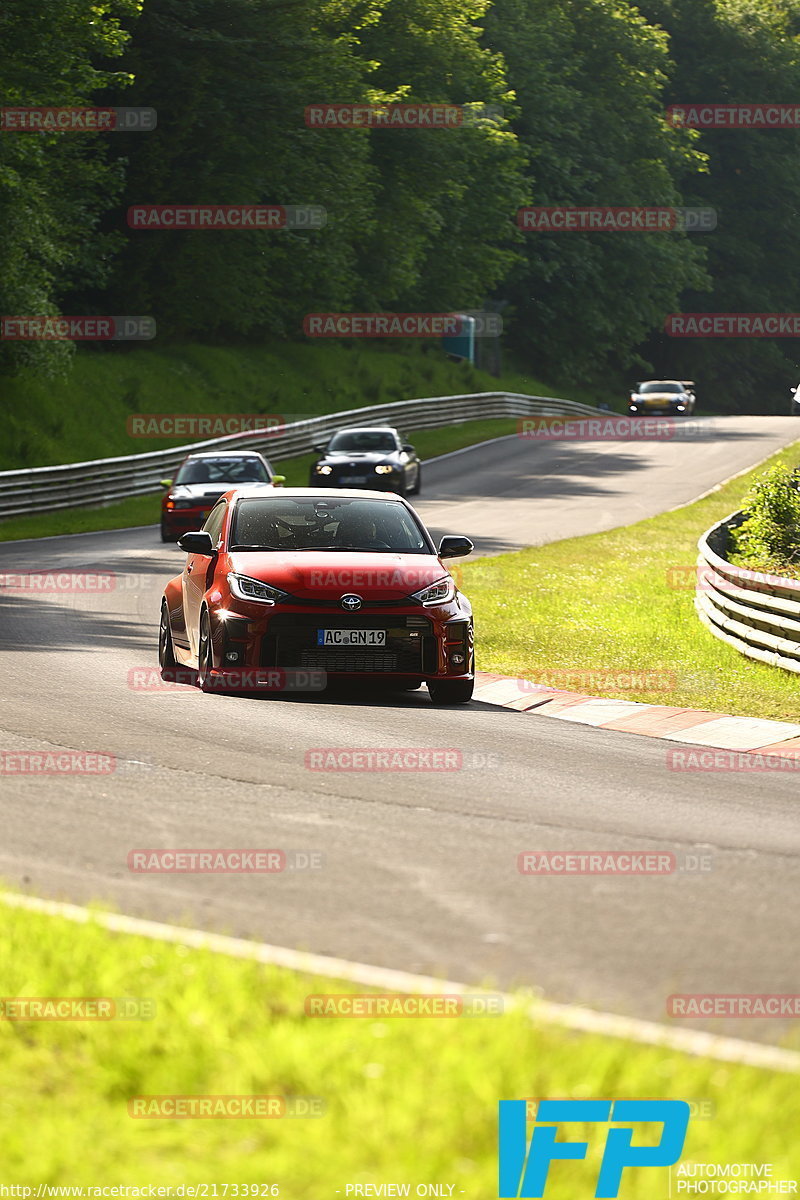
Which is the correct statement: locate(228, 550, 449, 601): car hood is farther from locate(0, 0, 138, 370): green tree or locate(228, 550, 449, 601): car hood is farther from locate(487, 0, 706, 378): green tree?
locate(487, 0, 706, 378): green tree

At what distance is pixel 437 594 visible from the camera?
12.8 meters

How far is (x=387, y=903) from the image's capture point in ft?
20.6

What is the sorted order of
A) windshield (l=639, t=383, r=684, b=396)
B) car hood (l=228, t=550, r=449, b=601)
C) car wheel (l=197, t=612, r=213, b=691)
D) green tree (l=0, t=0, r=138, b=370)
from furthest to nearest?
windshield (l=639, t=383, r=684, b=396) < green tree (l=0, t=0, r=138, b=370) < car wheel (l=197, t=612, r=213, b=691) < car hood (l=228, t=550, r=449, b=601)

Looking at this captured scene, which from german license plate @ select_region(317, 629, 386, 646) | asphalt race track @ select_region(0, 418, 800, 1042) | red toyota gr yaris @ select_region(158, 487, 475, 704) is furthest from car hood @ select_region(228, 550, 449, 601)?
asphalt race track @ select_region(0, 418, 800, 1042)

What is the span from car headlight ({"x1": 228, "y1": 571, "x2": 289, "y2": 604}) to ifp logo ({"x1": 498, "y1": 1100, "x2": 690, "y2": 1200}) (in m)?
8.66

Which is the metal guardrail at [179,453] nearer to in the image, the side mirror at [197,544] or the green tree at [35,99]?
the green tree at [35,99]

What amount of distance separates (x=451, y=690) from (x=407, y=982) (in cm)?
786

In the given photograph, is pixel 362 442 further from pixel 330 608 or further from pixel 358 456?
pixel 330 608

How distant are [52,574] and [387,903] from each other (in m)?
18.1

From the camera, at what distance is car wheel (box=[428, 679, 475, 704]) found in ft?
42.4

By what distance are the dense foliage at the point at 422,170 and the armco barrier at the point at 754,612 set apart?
2329 cm

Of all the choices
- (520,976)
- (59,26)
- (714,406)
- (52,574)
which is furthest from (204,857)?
→ (714,406)

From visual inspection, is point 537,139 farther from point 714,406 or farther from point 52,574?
point 52,574

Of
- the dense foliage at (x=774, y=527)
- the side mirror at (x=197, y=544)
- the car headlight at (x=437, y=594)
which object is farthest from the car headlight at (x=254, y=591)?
the dense foliage at (x=774, y=527)
